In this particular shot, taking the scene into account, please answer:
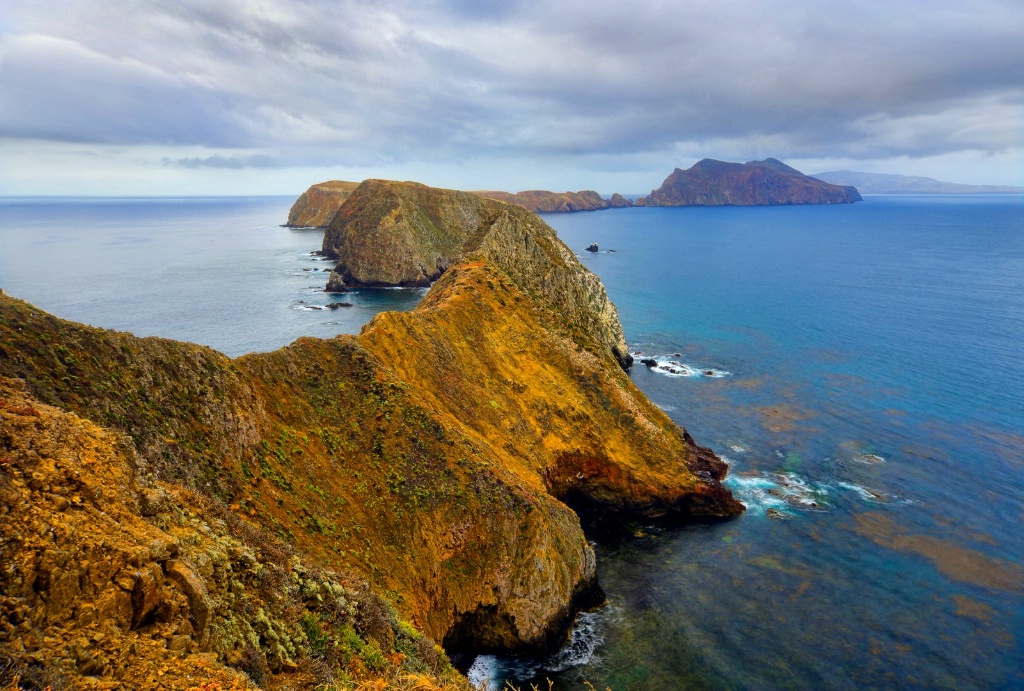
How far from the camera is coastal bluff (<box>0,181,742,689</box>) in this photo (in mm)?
12070

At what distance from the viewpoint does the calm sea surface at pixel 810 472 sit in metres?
30.5

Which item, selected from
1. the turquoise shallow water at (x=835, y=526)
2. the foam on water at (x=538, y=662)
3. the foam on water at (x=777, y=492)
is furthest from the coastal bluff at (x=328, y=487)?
the turquoise shallow water at (x=835, y=526)

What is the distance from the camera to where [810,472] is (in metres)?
48.6

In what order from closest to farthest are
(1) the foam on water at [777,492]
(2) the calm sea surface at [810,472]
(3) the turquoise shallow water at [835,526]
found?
(3) the turquoise shallow water at [835,526], (2) the calm sea surface at [810,472], (1) the foam on water at [777,492]

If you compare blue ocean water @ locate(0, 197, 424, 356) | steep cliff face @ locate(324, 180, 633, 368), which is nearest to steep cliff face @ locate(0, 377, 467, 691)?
steep cliff face @ locate(324, 180, 633, 368)

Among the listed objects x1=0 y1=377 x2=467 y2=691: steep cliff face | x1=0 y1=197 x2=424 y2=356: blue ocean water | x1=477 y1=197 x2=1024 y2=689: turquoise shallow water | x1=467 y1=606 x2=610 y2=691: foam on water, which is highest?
x1=0 y1=377 x2=467 y2=691: steep cliff face


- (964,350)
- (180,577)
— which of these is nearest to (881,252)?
(964,350)

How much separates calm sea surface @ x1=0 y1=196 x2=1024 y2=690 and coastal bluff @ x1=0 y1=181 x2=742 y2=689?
4.41m

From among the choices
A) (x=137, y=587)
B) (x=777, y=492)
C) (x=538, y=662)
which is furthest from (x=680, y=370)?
(x=137, y=587)

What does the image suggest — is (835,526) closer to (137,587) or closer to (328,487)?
(328,487)

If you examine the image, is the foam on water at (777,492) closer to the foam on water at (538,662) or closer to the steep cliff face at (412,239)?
the foam on water at (538,662)

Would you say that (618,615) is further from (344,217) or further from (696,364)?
(344,217)

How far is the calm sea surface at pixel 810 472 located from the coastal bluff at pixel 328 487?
4.41 metres

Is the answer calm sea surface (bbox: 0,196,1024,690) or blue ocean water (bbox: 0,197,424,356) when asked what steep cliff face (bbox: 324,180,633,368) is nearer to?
blue ocean water (bbox: 0,197,424,356)
